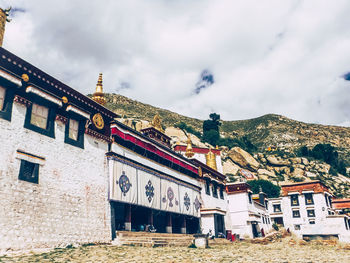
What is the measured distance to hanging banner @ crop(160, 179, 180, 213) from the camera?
2571 centimetres

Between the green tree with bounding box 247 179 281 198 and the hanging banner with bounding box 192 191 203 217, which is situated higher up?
the green tree with bounding box 247 179 281 198

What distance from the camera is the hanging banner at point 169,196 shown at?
25712 millimetres

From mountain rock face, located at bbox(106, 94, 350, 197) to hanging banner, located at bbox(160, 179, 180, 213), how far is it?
38.5m

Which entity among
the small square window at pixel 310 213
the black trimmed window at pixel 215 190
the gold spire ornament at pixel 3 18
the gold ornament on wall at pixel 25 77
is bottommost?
the small square window at pixel 310 213

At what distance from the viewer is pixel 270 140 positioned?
4188 inches

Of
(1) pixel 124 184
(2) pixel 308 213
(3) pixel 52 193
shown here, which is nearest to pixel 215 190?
(1) pixel 124 184

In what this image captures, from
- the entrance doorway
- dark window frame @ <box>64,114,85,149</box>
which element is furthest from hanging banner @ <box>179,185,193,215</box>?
dark window frame @ <box>64,114,85,149</box>

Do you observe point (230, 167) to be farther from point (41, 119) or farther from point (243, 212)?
point (41, 119)

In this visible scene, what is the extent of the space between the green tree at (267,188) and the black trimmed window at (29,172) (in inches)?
2029

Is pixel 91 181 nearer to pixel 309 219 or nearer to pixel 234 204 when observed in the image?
pixel 234 204

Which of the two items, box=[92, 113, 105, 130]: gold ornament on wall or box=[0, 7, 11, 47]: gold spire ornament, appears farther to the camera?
box=[92, 113, 105, 130]: gold ornament on wall

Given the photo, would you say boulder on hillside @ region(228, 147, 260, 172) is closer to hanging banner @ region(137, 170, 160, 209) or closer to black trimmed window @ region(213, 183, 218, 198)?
black trimmed window @ region(213, 183, 218, 198)

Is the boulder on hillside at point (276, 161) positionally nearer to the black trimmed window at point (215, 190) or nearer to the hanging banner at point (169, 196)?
the black trimmed window at point (215, 190)

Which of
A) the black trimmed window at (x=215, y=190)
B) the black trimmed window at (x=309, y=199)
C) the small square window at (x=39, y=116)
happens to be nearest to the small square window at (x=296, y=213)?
the black trimmed window at (x=309, y=199)
